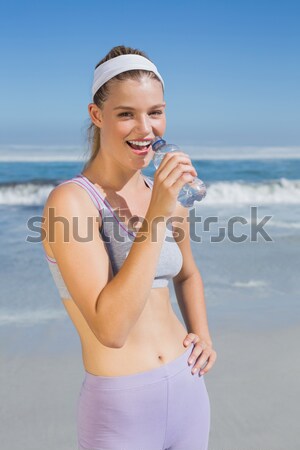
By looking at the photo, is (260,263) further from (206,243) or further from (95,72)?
(95,72)

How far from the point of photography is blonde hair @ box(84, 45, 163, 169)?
1.93 m

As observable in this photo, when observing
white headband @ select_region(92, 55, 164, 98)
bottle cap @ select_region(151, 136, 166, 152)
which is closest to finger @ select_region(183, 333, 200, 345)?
bottle cap @ select_region(151, 136, 166, 152)

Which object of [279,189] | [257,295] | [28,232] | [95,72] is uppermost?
[95,72]

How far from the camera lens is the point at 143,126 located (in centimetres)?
188

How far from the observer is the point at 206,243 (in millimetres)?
7969

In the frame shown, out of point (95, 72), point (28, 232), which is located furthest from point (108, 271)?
point (28, 232)

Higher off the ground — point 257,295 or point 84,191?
point 84,191

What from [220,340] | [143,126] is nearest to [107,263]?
[143,126]

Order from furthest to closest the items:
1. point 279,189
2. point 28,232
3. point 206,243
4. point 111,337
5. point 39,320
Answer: point 279,189, point 28,232, point 206,243, point 39,320, point 111,337

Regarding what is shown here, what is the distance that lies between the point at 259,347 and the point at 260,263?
2.41m

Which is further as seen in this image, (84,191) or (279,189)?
(279,189)

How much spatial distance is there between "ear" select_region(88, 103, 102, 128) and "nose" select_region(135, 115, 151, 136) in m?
0.17

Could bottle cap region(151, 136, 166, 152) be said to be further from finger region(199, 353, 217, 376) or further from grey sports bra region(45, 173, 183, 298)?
finger region(199, 353, 217, 376)

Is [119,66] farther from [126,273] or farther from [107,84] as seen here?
[126,273]
